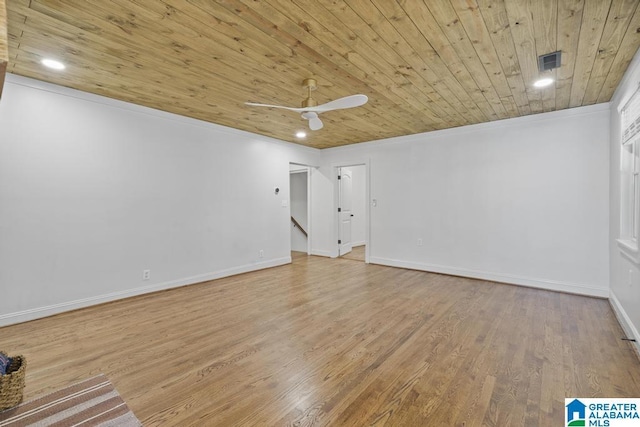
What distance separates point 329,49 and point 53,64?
257 centimetres

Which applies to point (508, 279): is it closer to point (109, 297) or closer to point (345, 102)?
point (345, 102)

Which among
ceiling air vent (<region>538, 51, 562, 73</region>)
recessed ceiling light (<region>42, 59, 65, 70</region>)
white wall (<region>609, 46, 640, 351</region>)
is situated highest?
recessed ceiling light (<region>42, 59, 65, 70</region>)

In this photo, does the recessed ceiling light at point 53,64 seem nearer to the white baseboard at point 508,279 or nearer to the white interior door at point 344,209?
the white interior door at point 344,209

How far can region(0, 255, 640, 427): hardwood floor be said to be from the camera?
174 cm

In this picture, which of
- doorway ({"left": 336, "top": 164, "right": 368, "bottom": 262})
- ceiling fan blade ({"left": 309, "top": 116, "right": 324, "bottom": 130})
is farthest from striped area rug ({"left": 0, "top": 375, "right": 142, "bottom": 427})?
doorway ({"left": 336, "top": 164, "right": 368, "bottom": 262})

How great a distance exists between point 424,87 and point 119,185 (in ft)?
12.6

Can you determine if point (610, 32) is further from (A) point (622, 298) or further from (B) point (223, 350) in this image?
(B) point (223, 350)

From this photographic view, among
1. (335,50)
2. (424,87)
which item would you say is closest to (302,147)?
(424,87)

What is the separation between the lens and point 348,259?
636 centimetres

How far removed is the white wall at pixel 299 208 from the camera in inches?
300

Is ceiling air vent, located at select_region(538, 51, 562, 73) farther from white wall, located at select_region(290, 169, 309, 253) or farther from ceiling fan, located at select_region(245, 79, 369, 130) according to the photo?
white wall, located at select_region(290, 169, 309, 253)

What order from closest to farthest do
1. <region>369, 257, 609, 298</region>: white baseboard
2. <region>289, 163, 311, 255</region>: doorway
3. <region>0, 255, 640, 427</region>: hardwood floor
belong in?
1. <region>0, 255, 640, 427</region>: hardwood floor
2. <region>369, 257, 609, 298</region>: white baseboard
3. <region>289, 163, 311, 255</region>: doorway

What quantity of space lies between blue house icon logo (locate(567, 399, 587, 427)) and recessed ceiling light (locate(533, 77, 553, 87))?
2.86 metres

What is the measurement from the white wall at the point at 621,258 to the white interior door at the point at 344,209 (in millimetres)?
4392
